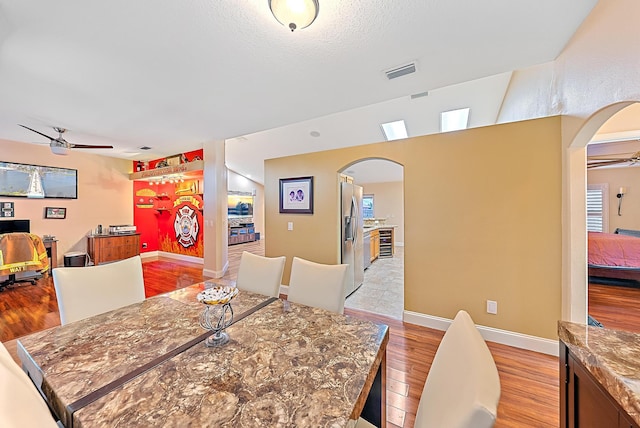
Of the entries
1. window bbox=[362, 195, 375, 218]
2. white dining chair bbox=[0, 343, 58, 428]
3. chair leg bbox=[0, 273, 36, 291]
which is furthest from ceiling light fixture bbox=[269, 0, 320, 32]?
window bbox=[362, 195, 375, 218]

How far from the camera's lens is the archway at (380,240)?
11.4 ft

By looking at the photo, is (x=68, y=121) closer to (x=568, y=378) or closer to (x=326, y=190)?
(x=326, y=190)

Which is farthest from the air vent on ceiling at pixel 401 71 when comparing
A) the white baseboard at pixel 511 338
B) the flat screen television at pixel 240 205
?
the flat screen television at pixel 240 205

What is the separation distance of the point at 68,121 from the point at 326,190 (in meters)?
3.94

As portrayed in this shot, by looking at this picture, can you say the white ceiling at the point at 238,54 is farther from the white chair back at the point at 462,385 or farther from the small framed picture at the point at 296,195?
the white chair back at the point at 462,385

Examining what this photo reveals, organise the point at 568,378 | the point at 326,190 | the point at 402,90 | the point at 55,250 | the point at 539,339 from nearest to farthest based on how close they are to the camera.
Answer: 1. the point at 568,378
2. the point at 539,339
3. the point at 402,90
4. the point at 326,190
5. the point at 55,250

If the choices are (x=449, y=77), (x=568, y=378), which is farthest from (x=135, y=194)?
(x=568, y=378)

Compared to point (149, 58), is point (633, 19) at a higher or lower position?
lower

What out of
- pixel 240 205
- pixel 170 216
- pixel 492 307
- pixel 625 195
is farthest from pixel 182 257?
pixel 625 195

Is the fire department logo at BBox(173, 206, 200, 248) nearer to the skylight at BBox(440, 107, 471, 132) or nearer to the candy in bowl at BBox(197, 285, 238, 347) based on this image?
the candy in bowl at BBox(197, 285, 238, 347)

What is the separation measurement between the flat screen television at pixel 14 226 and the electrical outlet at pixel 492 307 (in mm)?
7477

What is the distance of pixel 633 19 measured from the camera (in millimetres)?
1202

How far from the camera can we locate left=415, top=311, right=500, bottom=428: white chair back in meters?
0.55

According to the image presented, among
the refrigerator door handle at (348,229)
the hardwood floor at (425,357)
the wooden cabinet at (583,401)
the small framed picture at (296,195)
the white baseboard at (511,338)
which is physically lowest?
the hardwood floor at (425,357)
